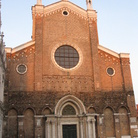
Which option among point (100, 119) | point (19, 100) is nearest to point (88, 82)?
point (100, 119)

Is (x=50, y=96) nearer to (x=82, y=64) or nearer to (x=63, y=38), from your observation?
(x=82, y=64)

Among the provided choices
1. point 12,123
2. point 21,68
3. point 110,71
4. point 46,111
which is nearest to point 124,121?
point 110,71

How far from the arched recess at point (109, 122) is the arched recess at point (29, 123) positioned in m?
6.56

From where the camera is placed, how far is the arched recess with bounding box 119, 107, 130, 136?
20891 millimetres

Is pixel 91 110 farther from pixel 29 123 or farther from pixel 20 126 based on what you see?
pixel 20 126

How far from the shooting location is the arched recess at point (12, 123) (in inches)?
749

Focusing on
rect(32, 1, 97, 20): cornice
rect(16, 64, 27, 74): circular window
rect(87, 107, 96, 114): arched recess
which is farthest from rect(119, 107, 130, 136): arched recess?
rect(32, 1, 97, 20): cornice

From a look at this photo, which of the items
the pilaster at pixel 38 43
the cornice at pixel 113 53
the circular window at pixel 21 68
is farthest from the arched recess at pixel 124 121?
the circular window at pixel 21 68

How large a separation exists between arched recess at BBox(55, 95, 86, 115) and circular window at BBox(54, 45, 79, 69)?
307cm

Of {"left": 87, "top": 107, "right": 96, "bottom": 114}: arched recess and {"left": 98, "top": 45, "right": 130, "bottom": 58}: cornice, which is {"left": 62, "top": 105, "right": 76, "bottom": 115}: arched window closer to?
{"left": 87, "top": 107, "right": 96, "bottom": 114}: arched recess

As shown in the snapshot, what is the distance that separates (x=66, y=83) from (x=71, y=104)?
6.41 ft

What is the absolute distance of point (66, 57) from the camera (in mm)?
22281

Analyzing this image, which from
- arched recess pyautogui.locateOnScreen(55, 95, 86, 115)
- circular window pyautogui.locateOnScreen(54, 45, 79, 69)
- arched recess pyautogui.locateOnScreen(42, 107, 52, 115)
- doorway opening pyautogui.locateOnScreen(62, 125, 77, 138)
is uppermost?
circular window pyautogui.locateOnScreen(54, 45, 79, 69)

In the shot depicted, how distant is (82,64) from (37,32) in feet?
17.2
